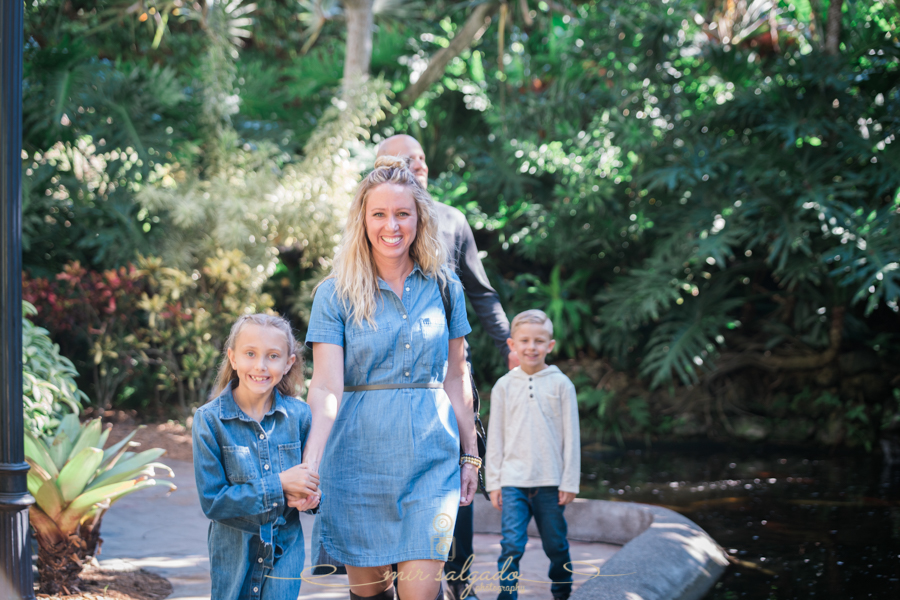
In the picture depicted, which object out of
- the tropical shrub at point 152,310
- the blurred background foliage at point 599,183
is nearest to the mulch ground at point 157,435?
the tropical shrub at point 152,310

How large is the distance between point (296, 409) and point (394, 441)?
1.23 feet

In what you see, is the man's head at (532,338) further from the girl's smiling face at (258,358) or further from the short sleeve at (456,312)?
the girl's smiling face at (258,358)

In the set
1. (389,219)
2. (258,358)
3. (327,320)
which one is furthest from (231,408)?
(389,219)

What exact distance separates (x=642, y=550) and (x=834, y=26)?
305 inches

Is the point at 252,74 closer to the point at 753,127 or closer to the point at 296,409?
the point at 753,127

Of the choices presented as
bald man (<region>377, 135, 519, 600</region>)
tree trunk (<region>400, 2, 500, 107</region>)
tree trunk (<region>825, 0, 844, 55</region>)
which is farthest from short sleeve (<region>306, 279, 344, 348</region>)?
tree trunk (<region>400, 2, 500, 107</region>)

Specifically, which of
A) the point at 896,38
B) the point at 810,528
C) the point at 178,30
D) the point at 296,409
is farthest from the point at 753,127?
the point at 178,30

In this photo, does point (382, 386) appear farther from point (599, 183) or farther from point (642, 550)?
point (599, 183)

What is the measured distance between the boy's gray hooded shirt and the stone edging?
0.45 metres

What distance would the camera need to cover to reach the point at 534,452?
3.68 meters

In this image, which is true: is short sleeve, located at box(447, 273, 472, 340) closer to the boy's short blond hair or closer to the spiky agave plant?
the boy's short blond hair

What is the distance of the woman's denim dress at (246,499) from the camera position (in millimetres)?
2330

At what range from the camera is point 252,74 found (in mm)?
11539

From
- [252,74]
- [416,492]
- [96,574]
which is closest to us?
[416,492]
